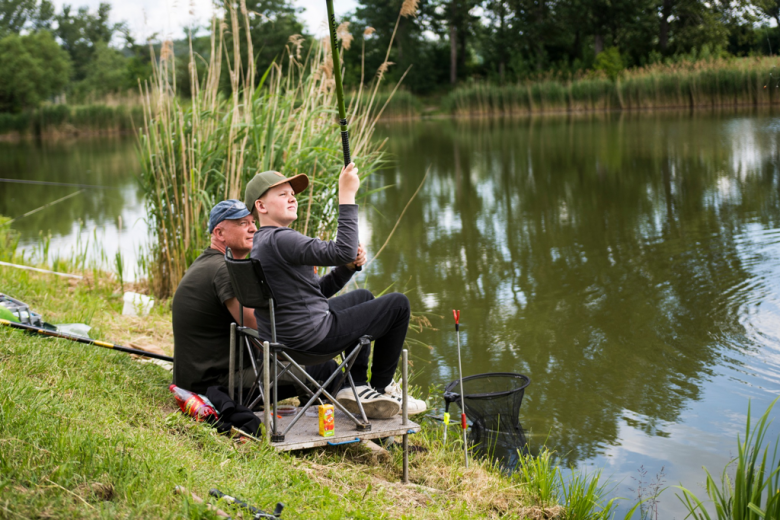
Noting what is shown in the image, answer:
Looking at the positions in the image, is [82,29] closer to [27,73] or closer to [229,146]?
[27,73]

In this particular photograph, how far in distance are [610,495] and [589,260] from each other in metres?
4.31

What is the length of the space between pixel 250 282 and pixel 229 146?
280 cm

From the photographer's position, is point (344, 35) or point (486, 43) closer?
point (344, 35)

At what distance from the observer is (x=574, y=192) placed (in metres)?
11.4

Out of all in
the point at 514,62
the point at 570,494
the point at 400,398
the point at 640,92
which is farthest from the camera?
the point at 514,62

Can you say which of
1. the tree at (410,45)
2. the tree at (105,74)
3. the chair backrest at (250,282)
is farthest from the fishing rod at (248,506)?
the tree at (105,74)

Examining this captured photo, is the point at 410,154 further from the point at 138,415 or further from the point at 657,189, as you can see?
the point at 138,415

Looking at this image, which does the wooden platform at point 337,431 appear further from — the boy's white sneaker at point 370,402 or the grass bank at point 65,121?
the grass bank at point 65,121

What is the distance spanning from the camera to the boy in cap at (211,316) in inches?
130

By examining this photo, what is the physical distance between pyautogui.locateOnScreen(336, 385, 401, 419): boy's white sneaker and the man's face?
0.86 metres

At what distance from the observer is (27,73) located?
36.0m

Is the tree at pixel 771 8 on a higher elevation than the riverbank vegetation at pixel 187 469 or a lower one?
higher

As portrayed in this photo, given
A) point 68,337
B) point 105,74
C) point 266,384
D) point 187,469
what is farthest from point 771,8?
point 105,74

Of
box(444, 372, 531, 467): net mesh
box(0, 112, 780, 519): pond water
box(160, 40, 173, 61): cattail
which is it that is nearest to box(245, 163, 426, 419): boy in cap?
box(444, 372, 531, 467): net mesh
